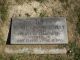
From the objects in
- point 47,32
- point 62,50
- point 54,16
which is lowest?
point 62,50

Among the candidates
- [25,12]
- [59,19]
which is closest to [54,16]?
[59,19]

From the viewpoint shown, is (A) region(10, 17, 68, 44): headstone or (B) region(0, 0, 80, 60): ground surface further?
(B) region(0, 0, 80, 60): ground surface

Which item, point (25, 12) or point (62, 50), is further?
point (25, 12)

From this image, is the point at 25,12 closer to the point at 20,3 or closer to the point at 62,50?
the point at 20,3

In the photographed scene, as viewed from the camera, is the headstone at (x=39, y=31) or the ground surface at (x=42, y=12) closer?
Result: the headstone at (x=39, y=31)

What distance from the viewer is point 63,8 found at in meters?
7.81

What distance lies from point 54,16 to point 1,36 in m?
1.57

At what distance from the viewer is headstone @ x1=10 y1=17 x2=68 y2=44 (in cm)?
727

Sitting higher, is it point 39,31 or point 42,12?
point 42,12

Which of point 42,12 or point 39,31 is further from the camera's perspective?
point 42,12

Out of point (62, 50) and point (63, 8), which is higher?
point (63, 8)

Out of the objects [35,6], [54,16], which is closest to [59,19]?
[54,16]

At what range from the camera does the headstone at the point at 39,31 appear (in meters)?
7.27

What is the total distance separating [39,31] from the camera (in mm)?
7398
